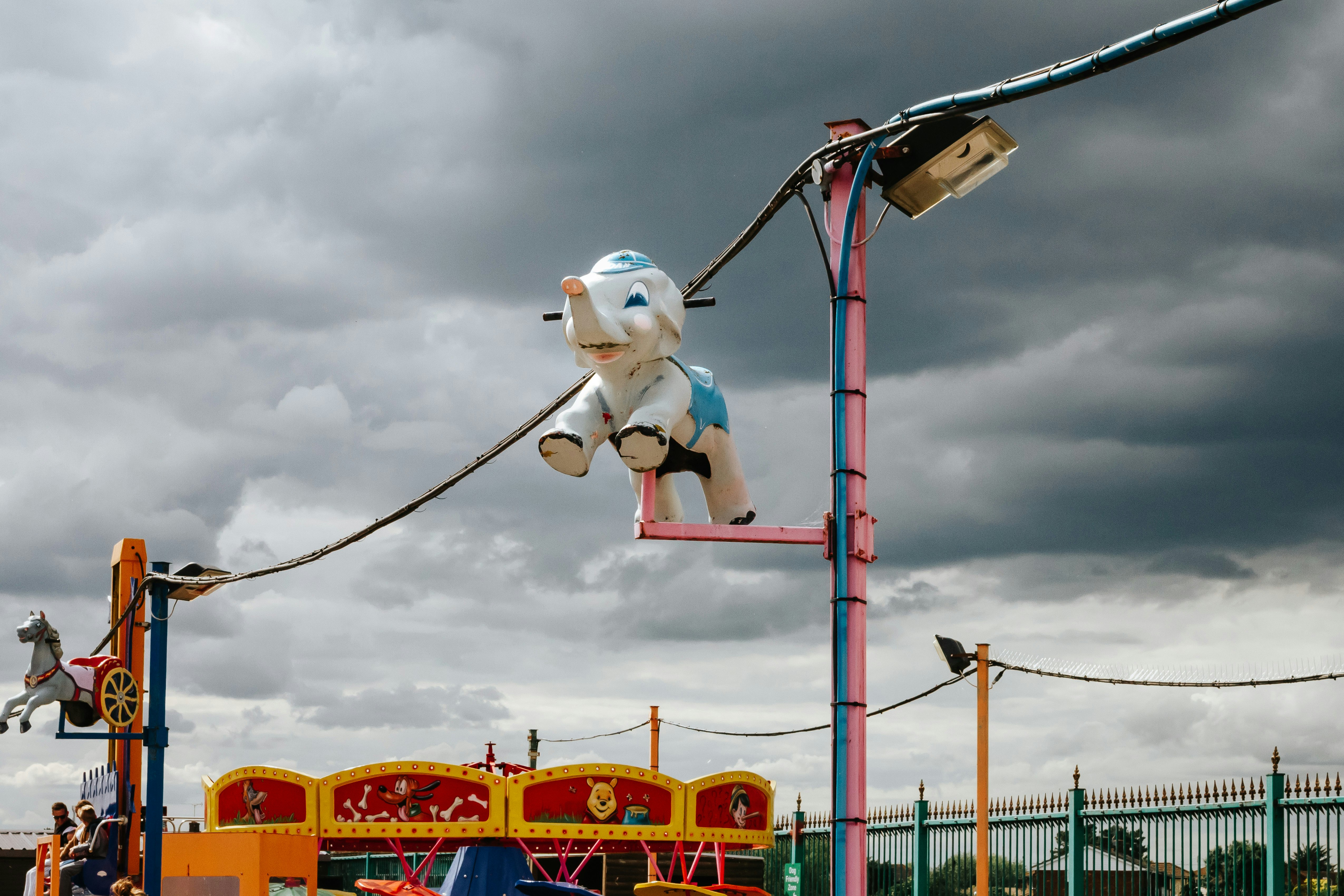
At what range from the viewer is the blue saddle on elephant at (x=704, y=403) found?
1070cm

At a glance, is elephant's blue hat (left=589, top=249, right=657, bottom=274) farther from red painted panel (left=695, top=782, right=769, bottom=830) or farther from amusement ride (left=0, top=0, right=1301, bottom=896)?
red painted panel (left=695, top=782, right=769, bottom=830)

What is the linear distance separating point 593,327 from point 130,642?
439 inches

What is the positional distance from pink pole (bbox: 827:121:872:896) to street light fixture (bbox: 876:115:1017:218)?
0.46 m

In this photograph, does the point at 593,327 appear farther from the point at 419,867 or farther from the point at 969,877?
the point at 969,877

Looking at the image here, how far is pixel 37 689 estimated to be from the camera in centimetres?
1595

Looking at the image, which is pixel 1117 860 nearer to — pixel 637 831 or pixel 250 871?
pixel 637 831

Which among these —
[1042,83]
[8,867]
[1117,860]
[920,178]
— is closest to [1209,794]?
[1117,860]

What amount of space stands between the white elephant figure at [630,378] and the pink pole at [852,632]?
1354mm

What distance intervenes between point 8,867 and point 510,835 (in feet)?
62.0

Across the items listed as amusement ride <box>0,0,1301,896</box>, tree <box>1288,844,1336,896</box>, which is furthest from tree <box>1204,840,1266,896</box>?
amusement ride <box>0,0,1301,896</box>

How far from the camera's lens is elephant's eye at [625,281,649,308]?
10055 mm

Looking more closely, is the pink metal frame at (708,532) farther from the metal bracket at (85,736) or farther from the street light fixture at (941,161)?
the metal bracket at (85,736)

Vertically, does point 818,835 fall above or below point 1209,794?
below

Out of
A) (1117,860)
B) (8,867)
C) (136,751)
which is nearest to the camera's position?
(1117,860)
